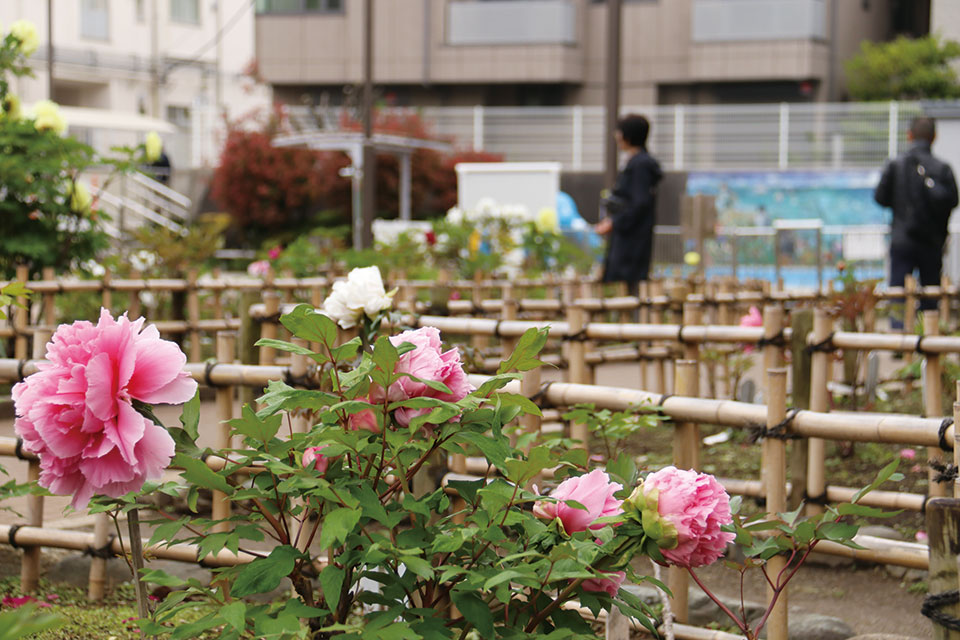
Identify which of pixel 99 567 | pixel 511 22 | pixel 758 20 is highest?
pixel 511 22

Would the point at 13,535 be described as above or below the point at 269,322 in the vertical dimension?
below

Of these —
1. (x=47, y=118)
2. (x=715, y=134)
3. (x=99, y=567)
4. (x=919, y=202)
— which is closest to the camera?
(x=99, y=567)

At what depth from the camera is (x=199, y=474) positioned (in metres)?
1.66

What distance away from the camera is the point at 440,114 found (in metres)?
25.4

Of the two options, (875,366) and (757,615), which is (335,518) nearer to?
(757,615)

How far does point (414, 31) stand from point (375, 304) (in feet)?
83.1

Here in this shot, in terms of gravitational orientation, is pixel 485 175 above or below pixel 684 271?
above

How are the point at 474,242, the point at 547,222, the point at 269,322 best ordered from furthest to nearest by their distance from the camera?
1. the point at 547,222
2. the point at 474,242
3. the point at 269,322

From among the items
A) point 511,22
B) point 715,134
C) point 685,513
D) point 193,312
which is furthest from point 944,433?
point 511,22

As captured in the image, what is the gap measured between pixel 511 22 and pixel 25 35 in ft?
68.7

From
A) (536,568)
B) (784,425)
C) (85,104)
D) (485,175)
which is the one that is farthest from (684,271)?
(85,104)

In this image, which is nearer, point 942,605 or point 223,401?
point 942,605

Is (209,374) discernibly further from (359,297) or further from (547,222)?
(547,222)

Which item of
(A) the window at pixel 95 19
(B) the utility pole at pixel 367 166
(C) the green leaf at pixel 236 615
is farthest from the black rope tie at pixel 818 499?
(A) the window at pixel 95 19
